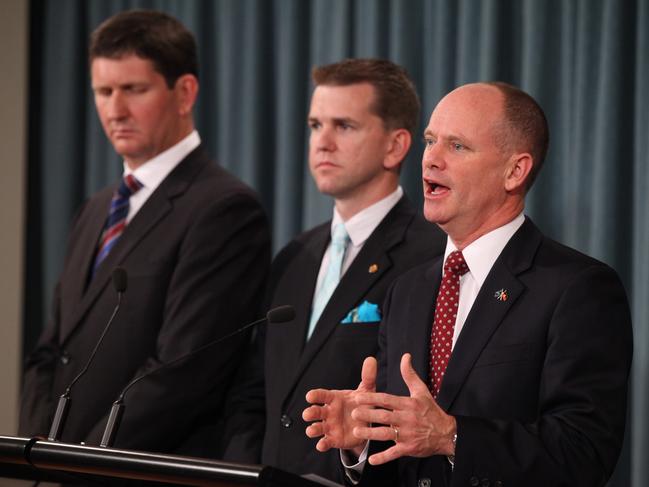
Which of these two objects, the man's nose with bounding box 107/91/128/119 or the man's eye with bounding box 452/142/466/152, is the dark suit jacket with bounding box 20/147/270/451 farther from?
the man's eye with bounding box 452/142/466/152

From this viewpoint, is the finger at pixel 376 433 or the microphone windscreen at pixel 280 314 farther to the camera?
the microphone windscreen at pixel 280 314

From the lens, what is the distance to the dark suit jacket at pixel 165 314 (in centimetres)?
319

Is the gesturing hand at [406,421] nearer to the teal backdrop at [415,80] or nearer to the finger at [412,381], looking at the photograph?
the finger at [412,381]

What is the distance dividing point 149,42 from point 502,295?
175cm

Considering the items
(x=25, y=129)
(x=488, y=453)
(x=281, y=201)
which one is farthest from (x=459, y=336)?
(x=25, y=129)

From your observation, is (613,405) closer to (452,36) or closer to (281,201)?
(452,36)

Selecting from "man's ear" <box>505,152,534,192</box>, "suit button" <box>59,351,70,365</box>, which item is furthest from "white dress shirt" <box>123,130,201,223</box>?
"man's ear" <box>505,152,534,192</box>

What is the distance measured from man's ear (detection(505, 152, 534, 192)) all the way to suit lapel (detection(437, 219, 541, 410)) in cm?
17

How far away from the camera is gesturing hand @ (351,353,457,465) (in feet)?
7.13

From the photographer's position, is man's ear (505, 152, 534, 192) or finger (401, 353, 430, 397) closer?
finger (401, 353, 430, 397)

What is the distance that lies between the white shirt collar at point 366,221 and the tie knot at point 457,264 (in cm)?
61

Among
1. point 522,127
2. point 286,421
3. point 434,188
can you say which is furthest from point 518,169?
point 286,421

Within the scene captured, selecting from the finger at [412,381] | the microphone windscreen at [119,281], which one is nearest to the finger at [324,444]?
the finger at [412,381]

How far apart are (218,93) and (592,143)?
6.02 ft
